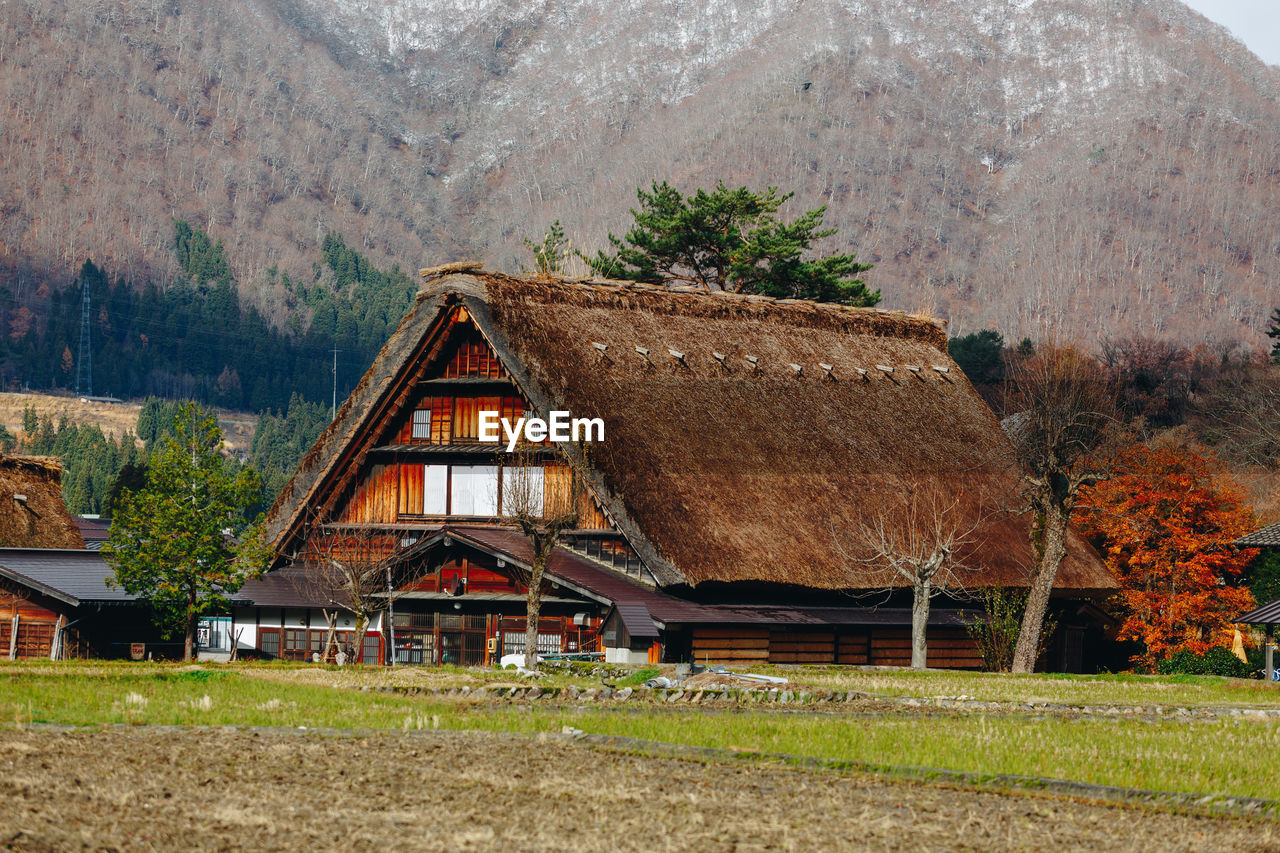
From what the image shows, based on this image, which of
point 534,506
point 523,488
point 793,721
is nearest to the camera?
point 793,721

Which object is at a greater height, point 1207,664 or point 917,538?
point 917,538

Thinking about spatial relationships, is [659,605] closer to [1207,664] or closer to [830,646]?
[830,646]

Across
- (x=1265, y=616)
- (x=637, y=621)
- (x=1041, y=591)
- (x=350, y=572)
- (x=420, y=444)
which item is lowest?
(x=637, y=621)

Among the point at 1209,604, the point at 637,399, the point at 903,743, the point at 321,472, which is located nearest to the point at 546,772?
the point at 903,743

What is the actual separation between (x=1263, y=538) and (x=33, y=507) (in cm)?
4364

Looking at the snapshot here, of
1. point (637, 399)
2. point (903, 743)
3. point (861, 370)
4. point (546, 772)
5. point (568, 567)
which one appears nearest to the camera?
point (546, 772)

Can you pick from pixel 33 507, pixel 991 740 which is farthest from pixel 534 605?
pixel 33 507

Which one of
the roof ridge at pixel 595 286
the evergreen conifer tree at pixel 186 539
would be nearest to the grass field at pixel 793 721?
the evergreen conifer tree at pixel 186 539

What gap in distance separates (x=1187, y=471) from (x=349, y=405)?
1020 inches

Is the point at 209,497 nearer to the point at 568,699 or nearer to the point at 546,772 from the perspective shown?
the point at 568,699

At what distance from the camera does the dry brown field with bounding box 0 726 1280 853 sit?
12.2 metres

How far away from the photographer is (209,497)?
46.1 metres

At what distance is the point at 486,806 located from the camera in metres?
13.7

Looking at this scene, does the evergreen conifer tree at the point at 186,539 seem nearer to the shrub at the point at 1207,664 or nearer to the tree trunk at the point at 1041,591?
the tree trunk at the point at 1041,591
